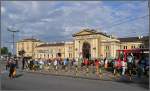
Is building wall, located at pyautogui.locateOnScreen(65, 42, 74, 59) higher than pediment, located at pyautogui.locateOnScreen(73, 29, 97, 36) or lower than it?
lower

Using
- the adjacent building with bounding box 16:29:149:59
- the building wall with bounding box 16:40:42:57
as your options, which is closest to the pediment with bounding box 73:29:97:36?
the adjacent building with bounding box 16:29:149:59

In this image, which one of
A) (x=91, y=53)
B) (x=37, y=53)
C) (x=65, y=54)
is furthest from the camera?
(x=37, y=53)

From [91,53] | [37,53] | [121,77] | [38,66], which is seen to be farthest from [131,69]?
[37,53]

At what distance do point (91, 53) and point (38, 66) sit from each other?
10221 centimetres

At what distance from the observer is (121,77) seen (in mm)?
29547

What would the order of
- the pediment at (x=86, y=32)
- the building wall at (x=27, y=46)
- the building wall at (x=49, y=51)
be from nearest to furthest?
the pediment at (x=86, y=32), the building wall at (x=49, y=51), the building wall at (x=27, y=46)

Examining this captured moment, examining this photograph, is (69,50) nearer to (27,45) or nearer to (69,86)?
(27,45)

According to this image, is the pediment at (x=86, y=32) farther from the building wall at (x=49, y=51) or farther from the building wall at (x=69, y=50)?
the building wall at (x=49, y=51)

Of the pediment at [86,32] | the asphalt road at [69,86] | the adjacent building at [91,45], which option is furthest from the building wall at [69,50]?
the asphalt road at [69,86]

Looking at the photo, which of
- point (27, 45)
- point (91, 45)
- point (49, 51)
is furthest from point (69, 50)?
point (27, 45)

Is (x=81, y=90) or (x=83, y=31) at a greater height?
(x=83, y=31)

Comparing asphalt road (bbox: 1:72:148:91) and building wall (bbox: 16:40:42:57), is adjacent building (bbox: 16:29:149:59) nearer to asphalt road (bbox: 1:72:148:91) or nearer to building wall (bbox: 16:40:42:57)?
building wall (bbox: 16:40:42:57)

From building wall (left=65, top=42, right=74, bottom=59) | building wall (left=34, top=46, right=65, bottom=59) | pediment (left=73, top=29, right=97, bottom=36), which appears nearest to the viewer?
pediment (left=73, top=29, right=97, bottom=36)

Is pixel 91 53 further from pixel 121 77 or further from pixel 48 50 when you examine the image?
pixel 121 77
